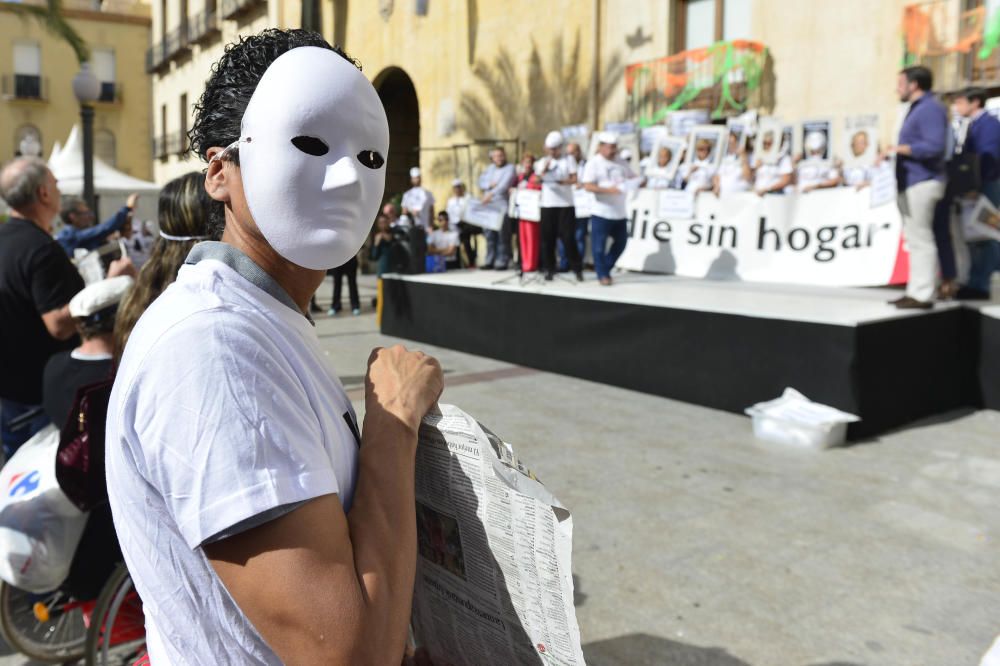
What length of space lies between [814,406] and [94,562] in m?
4.18

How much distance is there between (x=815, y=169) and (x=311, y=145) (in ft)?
32.1

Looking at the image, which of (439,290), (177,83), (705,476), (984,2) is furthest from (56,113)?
(705,476)

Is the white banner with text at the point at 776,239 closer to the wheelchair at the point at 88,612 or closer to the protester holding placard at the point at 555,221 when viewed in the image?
the protester holding placard at the point at 555,221

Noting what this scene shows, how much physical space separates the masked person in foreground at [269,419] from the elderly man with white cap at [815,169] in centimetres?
943

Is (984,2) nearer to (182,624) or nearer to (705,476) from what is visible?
(705,476)

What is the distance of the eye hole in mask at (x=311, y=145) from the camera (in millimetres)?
1083

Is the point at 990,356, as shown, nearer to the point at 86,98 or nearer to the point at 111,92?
the point at 86,98

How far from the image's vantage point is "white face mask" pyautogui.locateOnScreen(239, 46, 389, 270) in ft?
3.53

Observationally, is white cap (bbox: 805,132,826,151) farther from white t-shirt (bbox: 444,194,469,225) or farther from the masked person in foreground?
the masked person in foreground

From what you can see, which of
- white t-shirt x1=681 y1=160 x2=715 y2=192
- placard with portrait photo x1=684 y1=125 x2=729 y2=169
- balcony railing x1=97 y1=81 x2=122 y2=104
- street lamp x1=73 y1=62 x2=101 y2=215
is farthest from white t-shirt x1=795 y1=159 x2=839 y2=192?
balcony railing x1=97 y1=81 x2=122 y2=104

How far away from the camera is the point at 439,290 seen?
30.4 feet

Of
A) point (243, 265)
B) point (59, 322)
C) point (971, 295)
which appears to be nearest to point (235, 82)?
point (243, 265)

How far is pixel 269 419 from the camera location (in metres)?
0.92

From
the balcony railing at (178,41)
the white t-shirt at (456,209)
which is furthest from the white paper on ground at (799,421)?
the balcony railing at (178,41)
